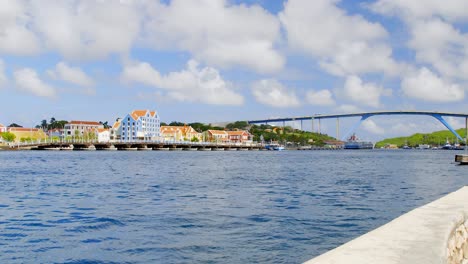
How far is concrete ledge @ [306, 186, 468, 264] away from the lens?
17.6 feet

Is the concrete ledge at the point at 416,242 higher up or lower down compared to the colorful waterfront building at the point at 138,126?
lower down

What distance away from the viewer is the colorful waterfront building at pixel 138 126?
160125 mm

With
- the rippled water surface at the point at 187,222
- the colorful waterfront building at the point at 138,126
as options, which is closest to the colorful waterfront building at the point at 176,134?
the colorful waterfront building at the point at 138,126

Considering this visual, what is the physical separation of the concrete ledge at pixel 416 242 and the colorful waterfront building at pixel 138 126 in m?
154

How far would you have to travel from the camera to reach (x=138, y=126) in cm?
16038

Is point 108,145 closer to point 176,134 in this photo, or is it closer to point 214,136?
point 176,134

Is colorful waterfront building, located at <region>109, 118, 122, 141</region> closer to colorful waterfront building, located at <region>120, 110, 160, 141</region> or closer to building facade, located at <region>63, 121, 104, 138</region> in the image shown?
colorful waterfront building, located at <region>120, 110, 160, 141</region>

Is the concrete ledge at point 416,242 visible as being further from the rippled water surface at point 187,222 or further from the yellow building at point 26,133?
the yellow building at point 26,133

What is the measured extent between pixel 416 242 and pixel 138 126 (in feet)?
519

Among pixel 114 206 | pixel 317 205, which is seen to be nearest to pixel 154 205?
pixel 114 206

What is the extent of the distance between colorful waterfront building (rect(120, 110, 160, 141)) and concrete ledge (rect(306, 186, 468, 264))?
507 feet

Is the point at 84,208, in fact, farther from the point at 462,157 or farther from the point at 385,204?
the point at 462,157

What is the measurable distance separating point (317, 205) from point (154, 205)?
6131mm

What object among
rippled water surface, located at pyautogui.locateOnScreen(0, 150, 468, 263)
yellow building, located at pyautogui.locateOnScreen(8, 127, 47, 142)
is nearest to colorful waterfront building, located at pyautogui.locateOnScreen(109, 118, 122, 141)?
yellow building, located at pyautogui.locateOnScreen(8, 127, 47, 142)
